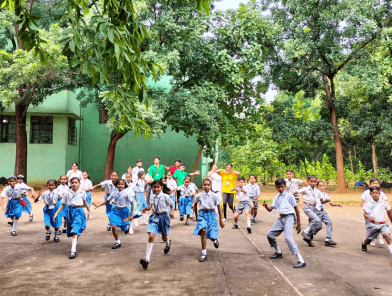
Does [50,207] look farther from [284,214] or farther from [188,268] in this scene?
[284,214]

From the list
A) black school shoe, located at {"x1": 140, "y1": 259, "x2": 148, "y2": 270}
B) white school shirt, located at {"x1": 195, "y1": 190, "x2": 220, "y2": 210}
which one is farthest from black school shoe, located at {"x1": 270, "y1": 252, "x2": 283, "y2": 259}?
black school shoe, located at {"x1": 140, "y1": 259, "x2": 148, "y2": 270}

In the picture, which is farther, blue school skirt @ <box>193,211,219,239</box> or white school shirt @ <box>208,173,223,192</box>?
white school shirt @ <box>208,173,223,192</box>

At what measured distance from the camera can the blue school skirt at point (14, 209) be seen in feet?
27.3

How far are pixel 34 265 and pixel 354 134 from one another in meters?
21.2

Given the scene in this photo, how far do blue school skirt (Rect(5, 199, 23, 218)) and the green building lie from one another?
13.8 m

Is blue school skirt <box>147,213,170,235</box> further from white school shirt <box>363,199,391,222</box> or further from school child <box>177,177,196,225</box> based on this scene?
school child <box>177,177,196,225</box>

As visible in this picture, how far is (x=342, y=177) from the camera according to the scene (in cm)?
2192

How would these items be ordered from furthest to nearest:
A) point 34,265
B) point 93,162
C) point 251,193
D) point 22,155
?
point 93,162
point 22,155
point 251,193
point 34,265

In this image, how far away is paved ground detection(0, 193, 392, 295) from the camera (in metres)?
4.52

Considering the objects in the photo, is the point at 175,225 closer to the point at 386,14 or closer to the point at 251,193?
the point at 251,193

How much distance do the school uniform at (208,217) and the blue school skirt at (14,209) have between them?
4499 millimetres

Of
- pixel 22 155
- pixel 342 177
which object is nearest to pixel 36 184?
pixel 22 155

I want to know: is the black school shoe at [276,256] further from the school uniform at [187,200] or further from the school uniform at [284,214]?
the school uniform at [187,200]

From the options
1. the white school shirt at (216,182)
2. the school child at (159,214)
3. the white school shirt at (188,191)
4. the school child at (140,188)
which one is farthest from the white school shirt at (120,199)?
the white school shirt at (216,182)
